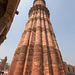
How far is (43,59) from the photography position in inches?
192

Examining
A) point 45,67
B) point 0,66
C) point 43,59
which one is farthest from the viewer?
point 0,66

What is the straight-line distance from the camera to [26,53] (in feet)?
16.7

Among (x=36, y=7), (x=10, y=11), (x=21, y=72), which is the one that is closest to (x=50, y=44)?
(x=21, y=72)

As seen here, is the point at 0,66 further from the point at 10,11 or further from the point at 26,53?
the point at 10,11

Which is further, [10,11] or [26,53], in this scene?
[26,53]

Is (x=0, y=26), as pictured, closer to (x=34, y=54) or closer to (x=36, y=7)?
(x=34, y=54)

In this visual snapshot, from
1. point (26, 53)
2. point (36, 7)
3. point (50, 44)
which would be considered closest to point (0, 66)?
point (26, 53)

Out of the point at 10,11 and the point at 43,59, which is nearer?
the point at 10,11

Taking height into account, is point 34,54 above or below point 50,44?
below

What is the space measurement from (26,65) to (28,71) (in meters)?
0.41

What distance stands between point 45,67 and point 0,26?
402cm

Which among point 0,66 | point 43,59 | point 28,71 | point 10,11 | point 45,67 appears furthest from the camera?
point 0,66

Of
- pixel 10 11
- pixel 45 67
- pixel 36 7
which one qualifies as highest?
pixel 36 7

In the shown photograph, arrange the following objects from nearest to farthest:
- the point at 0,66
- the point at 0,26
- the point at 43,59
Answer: the point at 0,26 < the point at 43,59 < the point at 0,66
